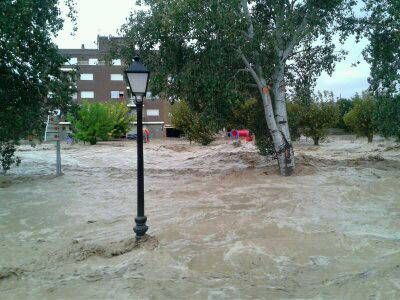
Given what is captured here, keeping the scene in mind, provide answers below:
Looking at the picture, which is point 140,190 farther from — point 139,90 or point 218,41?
point 218,41

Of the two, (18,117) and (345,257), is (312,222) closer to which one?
(345,257)

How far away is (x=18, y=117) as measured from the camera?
12.6 metres

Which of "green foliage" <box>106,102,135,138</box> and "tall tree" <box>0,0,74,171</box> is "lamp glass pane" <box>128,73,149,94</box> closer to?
"tall tree" <box>0,0,74,171</box>

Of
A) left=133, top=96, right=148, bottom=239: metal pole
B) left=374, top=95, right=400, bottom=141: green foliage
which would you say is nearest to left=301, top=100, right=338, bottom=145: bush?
left=374, top=95, right=400, bottom=141: green foliage

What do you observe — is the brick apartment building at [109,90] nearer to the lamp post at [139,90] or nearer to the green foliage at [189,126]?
the green foliage at [189,126]

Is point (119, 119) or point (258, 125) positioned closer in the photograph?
point (258, 125)

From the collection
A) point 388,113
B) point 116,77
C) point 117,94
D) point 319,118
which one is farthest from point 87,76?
point 388,113

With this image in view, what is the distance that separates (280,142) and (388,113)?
3729 mm

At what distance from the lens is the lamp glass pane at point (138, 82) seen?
22.3ft

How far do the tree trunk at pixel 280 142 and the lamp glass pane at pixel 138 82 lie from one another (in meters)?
7.49

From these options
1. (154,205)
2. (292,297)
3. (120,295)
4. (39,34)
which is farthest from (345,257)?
(39,34)

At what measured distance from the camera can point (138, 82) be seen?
6.85m

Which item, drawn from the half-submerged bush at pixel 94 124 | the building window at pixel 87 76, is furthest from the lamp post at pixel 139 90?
the building window at pixel 87 76

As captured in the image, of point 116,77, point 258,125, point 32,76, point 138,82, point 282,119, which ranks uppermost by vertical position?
point 116,77
